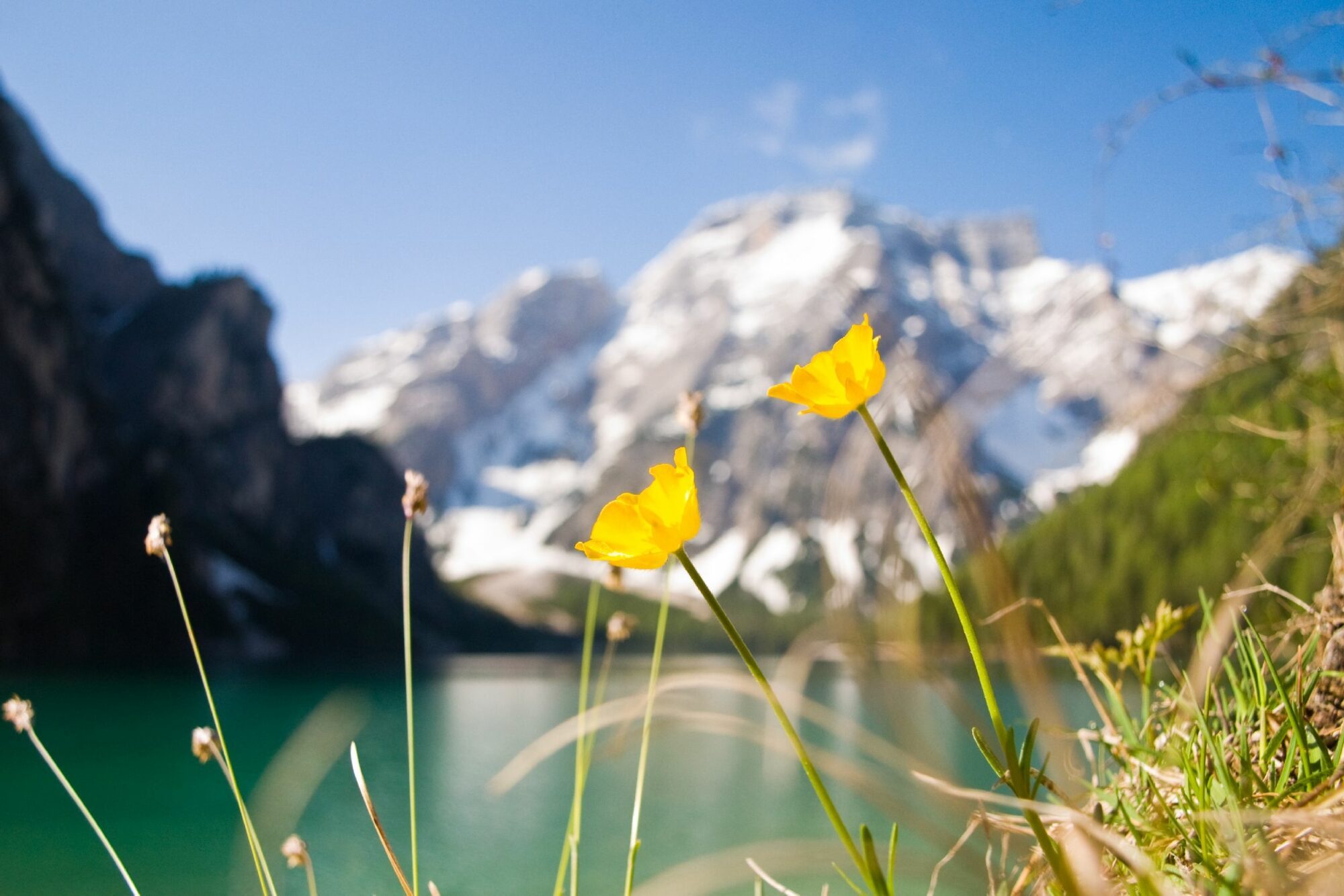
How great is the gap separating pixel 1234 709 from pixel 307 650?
275ft

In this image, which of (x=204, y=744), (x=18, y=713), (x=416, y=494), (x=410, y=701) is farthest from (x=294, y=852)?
(x=416, y=494)

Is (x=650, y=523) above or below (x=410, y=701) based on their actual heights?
above

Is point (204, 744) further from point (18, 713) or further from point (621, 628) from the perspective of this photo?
point (621, 628)

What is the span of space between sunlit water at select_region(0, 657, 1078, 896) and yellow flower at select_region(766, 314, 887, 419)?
24 cm

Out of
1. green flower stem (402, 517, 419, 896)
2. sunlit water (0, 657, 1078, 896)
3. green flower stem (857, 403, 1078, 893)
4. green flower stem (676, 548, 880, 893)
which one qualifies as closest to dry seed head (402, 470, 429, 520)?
green flower stem (402, 517, 419, 896)

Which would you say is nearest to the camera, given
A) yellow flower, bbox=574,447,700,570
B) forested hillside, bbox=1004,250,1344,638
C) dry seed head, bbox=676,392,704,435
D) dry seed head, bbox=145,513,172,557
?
yellow flower, bbox=574,447,700,570

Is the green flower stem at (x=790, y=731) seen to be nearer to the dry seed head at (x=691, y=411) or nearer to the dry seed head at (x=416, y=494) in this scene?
the dry seed head at (x=416, y=494)

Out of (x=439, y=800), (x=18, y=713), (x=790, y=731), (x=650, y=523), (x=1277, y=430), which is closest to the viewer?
(x=790, y=731)

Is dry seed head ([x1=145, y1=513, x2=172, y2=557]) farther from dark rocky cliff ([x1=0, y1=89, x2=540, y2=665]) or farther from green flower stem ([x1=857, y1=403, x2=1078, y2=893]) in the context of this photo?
dark rocky cliff ([x1=0, y1=89, x2=540, y2=665])

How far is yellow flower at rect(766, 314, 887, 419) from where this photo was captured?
0.75 m

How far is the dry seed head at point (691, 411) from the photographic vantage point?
1408 mm

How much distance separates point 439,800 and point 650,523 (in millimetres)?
20606

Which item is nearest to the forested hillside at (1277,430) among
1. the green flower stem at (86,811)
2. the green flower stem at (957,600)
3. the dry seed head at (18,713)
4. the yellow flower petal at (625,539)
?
the green flower stem at (957,600)

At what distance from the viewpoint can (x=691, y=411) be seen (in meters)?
1.44
